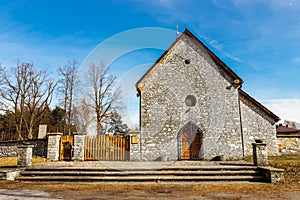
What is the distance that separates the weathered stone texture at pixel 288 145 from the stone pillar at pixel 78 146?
12.5 metres

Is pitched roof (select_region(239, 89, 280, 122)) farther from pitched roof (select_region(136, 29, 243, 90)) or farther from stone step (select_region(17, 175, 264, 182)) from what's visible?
stone step (select_region(17, 175, 264, 182))

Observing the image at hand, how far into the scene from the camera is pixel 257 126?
14812 mm

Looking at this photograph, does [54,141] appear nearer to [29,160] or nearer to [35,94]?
[29,160]

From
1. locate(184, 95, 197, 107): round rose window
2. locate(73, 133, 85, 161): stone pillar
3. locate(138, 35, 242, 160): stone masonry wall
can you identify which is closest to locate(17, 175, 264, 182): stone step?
locate(73, 133, 85, 161): stone pillar

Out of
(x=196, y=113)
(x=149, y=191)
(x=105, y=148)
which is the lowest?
(x=149, y=191)

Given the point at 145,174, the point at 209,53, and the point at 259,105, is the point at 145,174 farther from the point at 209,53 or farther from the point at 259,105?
the point at 209,53

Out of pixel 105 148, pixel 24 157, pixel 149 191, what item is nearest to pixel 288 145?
pixel 105 148

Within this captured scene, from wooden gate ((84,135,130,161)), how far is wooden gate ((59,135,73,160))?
95 centimetres

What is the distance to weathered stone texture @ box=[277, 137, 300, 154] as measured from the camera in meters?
15.0

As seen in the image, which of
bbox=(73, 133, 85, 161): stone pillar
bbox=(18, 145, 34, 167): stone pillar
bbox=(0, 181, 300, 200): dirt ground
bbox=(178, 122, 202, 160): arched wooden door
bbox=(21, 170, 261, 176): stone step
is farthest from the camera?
bbox=(178, 122, 202, 160): arched wooden door

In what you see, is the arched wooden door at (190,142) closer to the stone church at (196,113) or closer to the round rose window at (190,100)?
the stone church at (196,113)

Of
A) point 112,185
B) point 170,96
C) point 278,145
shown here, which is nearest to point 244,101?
point 278,145

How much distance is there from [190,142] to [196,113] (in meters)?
1.89

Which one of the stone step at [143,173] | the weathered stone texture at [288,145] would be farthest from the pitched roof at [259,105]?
the stone step at [143,173]
